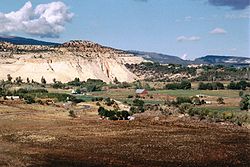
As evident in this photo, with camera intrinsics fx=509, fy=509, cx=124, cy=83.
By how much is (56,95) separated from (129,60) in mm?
96268

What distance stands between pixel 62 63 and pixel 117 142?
98414 millimetres

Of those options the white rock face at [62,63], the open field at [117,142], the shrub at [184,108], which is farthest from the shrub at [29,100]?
the white rock face at [62,63]

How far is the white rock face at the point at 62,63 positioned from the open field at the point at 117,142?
70270 millimetres

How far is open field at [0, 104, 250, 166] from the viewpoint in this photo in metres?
37.6

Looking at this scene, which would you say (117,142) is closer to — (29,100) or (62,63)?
(29,100)

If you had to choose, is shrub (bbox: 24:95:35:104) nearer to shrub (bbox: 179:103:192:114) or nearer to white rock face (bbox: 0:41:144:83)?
shrub (bbox: 179:103:192:114)

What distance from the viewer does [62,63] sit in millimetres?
143375

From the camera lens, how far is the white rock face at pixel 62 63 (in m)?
138

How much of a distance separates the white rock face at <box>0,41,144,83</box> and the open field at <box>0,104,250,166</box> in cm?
7027

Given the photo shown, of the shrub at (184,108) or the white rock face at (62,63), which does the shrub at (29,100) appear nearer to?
the shrub at (184,108)

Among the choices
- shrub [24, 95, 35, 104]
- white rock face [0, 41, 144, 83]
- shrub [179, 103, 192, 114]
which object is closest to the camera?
shrub [179, 103, 192, 114]

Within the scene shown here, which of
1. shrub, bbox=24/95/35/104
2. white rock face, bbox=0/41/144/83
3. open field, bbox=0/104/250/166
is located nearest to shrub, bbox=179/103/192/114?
open field, bbox=0/104/250/166

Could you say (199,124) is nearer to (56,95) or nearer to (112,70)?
(56,95)

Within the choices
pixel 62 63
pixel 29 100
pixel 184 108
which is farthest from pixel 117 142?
pixel 62 63
